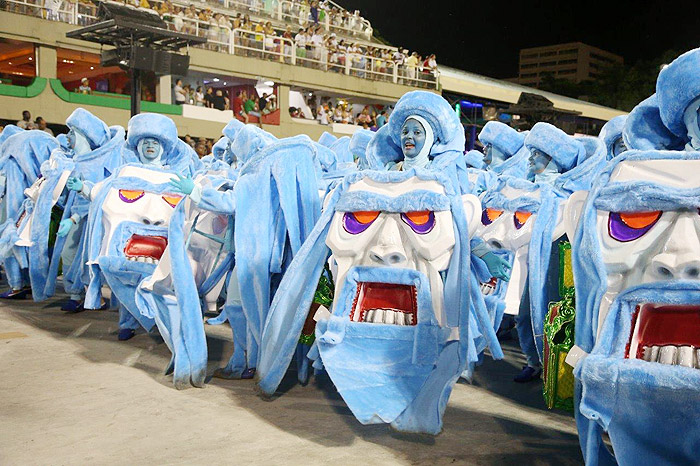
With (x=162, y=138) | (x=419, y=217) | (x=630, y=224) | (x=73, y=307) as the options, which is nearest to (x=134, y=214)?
(x=162, y=138)

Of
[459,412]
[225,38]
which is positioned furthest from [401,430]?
[225,38]

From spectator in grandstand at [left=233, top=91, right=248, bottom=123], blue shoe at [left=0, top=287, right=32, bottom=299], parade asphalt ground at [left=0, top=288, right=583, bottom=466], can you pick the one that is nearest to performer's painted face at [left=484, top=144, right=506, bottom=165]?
parade asphalt ground at [left=0, top=288, right=583, bottom=466]

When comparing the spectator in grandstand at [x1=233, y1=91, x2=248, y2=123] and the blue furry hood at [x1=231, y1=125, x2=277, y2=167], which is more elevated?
the spectator in grandstand at [x1=233, y1=91, x2=248, y2=123]

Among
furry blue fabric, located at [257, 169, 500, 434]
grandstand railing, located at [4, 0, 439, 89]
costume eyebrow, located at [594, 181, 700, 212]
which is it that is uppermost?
grandstand railing, located at [4, 0, 439, 89]

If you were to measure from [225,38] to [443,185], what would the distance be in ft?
51.0

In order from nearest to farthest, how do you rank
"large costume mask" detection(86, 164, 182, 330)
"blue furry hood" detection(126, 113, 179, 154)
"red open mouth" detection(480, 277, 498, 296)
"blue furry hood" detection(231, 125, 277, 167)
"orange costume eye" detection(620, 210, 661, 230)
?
1. "orange costume eye" detection(620, 210, 661, 230)
2. "blue furry hood" detection(231, 125, 277, 167)
3. "red open mouth" detection(480, 277, 498, 296)
4. "large costume mask" detection(86, 164, 182, 330)
5. "blue furry hood" detection(126, 113, 179, 154)

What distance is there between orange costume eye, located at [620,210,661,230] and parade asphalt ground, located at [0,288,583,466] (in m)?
1.40

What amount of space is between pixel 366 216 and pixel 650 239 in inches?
60.7

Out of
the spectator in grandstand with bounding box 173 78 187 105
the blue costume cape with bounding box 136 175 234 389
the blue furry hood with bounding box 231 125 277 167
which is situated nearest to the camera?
the blue costume cape with bounding box 136 175 234 389

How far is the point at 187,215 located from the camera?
5.12 meters

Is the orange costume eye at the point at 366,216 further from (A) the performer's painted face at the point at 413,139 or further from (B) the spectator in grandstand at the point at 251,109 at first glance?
(B) the spectator in grandstand at the point at 251,109

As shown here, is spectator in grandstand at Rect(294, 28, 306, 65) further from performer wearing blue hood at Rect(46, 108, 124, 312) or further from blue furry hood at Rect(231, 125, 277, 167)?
→ blue furry hood at Rect(231, 125, 277, 167)

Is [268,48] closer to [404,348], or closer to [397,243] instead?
[397,243]

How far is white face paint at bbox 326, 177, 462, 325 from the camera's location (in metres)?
3.87
